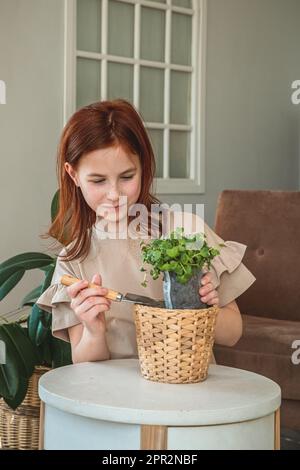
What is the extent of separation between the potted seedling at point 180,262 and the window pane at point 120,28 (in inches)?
101

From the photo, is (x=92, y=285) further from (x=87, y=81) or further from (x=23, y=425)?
(x=87, y=81)

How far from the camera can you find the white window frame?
11.9 feet

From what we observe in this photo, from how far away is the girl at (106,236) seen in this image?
1.67 metres

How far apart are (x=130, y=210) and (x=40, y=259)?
3.14ft

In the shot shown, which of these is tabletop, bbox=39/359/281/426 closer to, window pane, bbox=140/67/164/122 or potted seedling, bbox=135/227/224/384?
potted seedling, bbox=135/227/224/384

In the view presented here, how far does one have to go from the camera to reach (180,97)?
4.25 meters

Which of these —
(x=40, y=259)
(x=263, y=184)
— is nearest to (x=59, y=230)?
(x=40, y=259)

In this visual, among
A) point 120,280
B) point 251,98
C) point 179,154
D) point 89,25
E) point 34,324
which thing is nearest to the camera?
point 120,280

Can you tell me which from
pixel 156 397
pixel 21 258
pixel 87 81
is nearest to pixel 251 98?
pixel 87 81

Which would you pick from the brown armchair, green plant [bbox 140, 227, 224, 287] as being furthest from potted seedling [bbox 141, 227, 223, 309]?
the brown armchair

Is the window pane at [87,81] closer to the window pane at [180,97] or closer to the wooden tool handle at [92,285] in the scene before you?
the window pane at [180,97]

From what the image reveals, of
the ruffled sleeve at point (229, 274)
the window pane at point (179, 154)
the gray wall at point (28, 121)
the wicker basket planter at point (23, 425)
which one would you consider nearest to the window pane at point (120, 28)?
the gray wall at point (28, 121)

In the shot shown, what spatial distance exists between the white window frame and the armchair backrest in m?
0.45

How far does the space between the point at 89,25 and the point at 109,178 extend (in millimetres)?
2236
